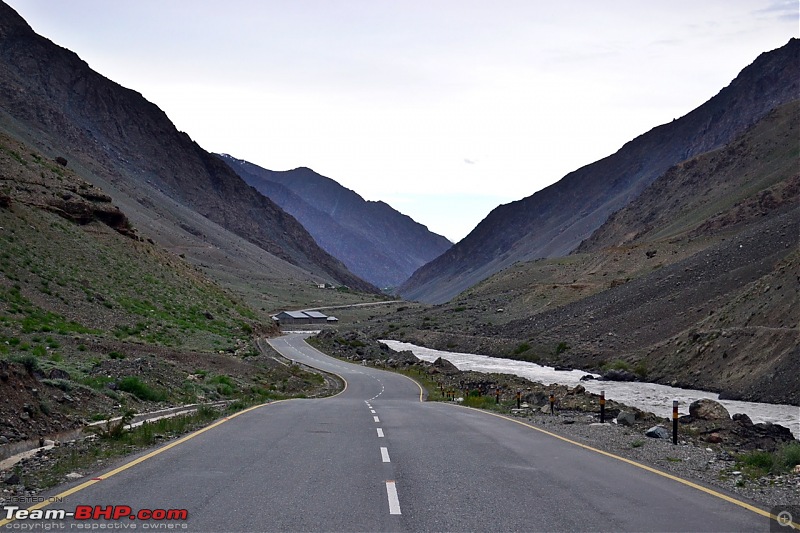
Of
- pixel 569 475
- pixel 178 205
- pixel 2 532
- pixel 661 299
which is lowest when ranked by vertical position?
pixel 2 532

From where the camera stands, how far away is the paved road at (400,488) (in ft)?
26.8

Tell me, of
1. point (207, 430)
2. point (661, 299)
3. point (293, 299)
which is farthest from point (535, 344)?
point (293, 299)

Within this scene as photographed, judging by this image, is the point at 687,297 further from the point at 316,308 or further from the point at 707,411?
the point at 316,308

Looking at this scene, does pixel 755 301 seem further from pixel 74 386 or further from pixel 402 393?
pixel 74 386

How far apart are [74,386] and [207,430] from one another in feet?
10.8

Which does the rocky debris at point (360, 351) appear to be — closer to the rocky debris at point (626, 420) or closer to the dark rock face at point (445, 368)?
the dark rock face at point (445, 368)

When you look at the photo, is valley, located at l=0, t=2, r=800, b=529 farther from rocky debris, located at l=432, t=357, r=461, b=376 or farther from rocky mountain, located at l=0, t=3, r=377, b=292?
rocky debris, located at l=432, t=357, r=461, b=376

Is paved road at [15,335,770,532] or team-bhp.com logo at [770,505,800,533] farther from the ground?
team-bhp.com logo at [770,505,800,533]

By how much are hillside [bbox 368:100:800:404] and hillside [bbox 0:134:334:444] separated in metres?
23.9

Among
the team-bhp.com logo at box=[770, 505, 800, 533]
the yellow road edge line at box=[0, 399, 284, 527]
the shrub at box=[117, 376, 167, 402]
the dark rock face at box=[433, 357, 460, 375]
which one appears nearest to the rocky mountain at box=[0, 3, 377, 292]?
the dark rock face at box=[433, 357, 460, 375]

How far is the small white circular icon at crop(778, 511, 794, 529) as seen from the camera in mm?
8374

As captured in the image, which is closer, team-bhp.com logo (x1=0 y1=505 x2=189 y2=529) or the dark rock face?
team-bhp.com logo (x1=0 y1=505 x2=189 y2=529)

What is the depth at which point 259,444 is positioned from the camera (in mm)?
13547

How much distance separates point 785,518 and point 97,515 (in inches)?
307
